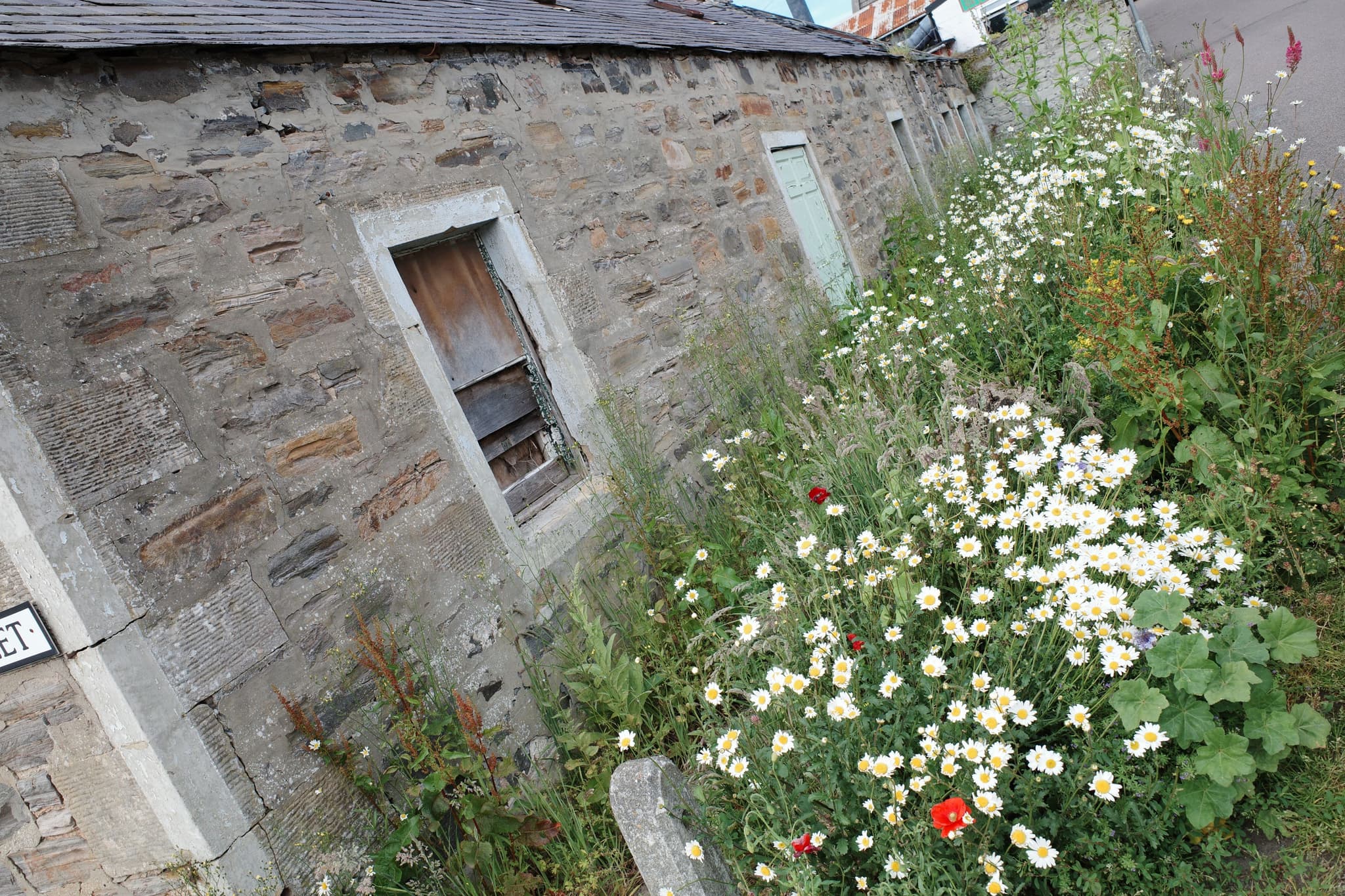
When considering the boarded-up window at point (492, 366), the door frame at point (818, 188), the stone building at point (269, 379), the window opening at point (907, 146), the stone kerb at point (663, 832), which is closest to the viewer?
the stone kerb at point (663, 832)

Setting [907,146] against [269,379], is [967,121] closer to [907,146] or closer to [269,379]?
[907,146]

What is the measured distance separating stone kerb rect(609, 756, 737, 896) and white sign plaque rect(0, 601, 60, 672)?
1.65 m

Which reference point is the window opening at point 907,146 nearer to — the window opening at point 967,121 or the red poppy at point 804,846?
the window opening at point 967,121

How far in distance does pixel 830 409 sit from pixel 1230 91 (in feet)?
27.8

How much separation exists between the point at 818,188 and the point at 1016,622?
→ 5.92m

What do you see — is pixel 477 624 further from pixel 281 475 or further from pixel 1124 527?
pixel 1124 527

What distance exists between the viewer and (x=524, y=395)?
397 cm

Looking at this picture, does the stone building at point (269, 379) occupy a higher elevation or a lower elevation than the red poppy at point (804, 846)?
higher

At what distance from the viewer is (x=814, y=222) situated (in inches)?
274

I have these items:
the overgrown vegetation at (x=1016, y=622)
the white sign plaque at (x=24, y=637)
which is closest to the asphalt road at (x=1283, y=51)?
the overgrown vegetation at (x=1016, y=622)

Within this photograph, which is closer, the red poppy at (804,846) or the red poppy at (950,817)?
the red poppy at (950,817)

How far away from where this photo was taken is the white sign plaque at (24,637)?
2.19 m

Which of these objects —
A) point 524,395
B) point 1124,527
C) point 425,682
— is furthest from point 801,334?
point 425,682

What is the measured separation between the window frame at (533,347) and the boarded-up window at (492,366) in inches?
2.4
